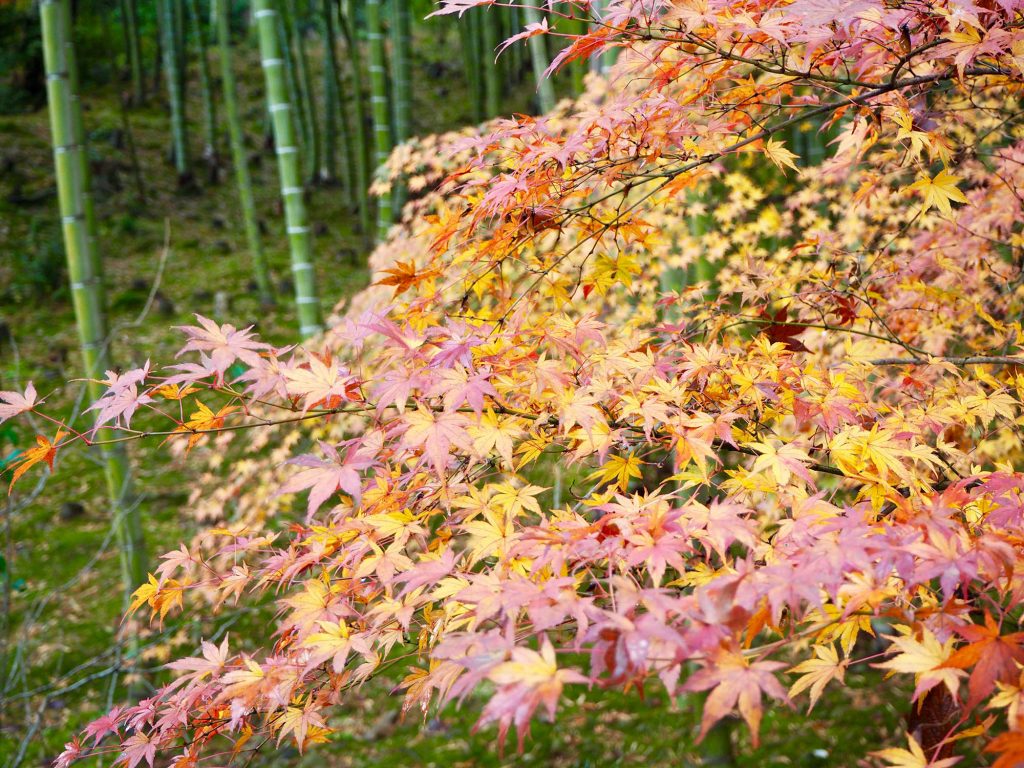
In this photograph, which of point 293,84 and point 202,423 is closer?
point 202,423

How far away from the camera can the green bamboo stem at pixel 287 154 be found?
3793mm

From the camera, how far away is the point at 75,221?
3.26 m

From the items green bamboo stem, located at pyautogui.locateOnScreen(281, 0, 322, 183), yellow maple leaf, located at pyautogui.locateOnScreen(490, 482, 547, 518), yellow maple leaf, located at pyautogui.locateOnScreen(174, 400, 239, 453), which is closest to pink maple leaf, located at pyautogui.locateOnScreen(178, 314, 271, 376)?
yellow maple leaf, located at pyautogui.locateOnScreen(174, 400, 239, 453)

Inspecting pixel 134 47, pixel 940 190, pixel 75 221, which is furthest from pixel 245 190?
pixel 940 190

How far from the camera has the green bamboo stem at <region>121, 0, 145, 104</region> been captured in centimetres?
1380

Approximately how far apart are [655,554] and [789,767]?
11.7 feet

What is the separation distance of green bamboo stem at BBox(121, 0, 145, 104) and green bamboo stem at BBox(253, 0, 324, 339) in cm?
1267

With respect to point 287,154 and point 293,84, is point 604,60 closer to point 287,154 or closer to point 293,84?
point 287,154

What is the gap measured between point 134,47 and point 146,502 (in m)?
12.6

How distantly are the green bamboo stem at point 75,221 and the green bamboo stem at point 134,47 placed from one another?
1300cm

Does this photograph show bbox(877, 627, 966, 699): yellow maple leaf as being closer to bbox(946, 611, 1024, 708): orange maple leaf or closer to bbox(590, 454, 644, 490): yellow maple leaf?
bbox(946, 611, 1024, 708): orange maple leaf

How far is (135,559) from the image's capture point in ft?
11.8

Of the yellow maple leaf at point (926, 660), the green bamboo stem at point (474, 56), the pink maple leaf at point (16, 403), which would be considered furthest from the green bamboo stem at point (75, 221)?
the green bamboo stem at point (474, 56)

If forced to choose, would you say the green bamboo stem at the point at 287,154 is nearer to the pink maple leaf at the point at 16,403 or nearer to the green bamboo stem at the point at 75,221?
the green bamboo stem at the point at 75,221
